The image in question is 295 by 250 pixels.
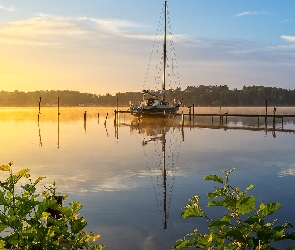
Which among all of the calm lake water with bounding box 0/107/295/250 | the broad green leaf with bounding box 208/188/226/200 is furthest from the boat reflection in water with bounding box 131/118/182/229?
the broad green leaf with bounding box 208/188/226/200

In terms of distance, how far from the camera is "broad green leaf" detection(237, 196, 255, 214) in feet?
13.9

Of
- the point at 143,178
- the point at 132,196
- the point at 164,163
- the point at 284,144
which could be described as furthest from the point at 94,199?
the point at 284,144

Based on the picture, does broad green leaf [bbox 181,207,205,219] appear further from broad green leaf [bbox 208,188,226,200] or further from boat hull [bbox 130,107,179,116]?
boat hull [bbox 130,107,179,116]

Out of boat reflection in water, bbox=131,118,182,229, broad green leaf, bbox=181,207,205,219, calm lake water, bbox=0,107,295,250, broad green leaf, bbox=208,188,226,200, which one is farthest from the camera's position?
boat reflection in water, bbox=131,118,182,229

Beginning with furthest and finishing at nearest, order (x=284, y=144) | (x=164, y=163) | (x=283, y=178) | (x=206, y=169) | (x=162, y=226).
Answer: (x=284, y=144)
(x=164, y=163)
(x=206, y=169)
(x=283, y=178)
(x=162, y=226)

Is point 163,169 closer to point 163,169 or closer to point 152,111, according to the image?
point 163,169

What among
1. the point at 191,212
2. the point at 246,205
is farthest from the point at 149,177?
the point at 246,205

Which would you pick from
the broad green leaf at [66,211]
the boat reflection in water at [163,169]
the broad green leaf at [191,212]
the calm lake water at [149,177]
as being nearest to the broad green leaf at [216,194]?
the broad green leaf at [191,212]

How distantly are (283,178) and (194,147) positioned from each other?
18.9 meters

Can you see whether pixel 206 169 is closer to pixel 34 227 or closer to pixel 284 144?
pixel 284 144

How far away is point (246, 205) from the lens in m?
4.27

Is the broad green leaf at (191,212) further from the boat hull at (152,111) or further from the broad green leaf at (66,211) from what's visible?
the boat hull at (152,111)

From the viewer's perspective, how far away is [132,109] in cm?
8875

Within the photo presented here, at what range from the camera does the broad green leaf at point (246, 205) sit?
13.9ft
